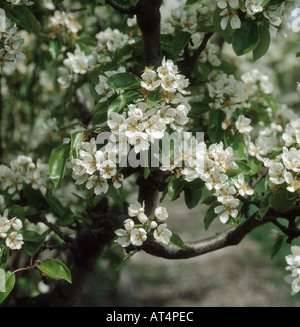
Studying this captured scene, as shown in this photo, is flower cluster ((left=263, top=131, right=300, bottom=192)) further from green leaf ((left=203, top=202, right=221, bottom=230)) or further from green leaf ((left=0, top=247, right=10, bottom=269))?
green leaf ((left=0, top=247, right=10, bottom=269))

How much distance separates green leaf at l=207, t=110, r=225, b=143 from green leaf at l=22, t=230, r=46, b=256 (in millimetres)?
833

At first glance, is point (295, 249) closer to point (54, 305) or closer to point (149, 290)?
point (54, 305)

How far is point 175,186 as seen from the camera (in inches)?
65.4

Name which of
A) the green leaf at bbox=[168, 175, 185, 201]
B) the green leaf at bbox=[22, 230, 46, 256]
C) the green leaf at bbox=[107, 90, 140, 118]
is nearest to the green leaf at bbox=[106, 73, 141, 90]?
the green leaf at bbox=[107, 90, 140, 118]

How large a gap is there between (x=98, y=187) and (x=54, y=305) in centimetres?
119

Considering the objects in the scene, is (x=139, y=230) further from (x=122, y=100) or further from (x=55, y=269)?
(x=122, y=100)

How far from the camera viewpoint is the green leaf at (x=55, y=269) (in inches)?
62.8

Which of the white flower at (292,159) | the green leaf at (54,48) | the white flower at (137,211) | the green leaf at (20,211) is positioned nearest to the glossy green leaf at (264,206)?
the white flower at (292,159)

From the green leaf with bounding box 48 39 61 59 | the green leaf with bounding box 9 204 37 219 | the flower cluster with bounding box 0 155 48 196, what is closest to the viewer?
the green leaf with bounding box 9 204 37 219

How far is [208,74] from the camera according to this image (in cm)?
209

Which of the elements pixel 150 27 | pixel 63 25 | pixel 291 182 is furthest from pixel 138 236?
pixel 63 25

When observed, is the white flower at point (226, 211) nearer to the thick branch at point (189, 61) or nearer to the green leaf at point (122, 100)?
the green leaf at point (122, 100)

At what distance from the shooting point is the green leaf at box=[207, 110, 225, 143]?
6.23ft

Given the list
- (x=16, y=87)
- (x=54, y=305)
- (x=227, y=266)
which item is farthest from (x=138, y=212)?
(x=227, y=266)
